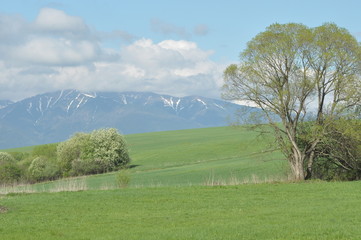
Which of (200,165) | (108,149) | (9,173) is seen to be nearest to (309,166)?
(200,165)

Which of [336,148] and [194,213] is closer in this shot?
[194,213]

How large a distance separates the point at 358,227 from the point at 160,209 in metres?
12.1

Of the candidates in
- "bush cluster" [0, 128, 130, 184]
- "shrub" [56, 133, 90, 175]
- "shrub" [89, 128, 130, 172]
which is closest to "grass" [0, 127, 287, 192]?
"shrub" [89, 128, 130, 172]

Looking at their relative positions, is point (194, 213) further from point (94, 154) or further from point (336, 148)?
point (94, 154)

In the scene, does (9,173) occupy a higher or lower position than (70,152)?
lower

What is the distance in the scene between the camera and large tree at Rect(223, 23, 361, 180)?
134 ft

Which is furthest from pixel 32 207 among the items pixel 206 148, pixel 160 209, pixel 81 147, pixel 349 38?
pixel 206 148

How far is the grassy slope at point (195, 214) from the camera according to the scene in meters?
19.3

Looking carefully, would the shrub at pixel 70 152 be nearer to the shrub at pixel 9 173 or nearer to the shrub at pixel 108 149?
the shrub at pixel 108 149

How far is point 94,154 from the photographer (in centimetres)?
9419

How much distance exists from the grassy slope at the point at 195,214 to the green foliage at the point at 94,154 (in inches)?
2228

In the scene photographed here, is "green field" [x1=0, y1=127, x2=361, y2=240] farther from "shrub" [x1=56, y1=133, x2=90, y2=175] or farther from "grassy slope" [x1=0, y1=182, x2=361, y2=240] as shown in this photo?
"shrub" [x1=56, y1=133, x2=90, y2=175]

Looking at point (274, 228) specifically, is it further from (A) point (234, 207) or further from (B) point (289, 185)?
(B) point (289, 185)

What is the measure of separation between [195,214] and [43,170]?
231 feet
